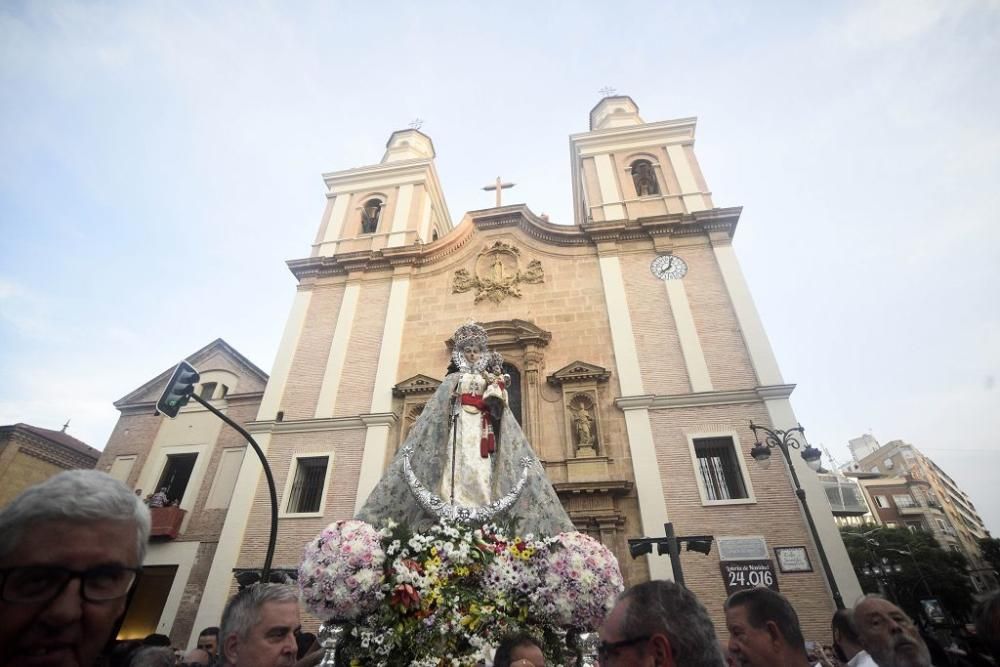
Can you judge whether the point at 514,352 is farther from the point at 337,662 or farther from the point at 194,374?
the point at 337,662

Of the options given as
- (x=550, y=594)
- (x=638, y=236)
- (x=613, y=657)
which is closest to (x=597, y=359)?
(x=638, y=236)

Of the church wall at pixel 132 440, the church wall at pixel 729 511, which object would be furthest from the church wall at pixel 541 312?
the church wall at pixel 132 440

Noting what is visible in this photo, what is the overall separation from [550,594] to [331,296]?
14.9 meters

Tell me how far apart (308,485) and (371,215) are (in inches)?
449

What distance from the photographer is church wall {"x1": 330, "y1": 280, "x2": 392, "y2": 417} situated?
13648mm

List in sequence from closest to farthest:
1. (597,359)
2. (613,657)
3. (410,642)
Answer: (613,657), (410,642), (597,359)

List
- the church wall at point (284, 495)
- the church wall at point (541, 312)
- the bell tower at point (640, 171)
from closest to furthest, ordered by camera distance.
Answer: the church wall at point (284, 495), the church wall at point (541, 312), the bell tower at point (640, 171)

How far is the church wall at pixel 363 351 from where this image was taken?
44.8 ft

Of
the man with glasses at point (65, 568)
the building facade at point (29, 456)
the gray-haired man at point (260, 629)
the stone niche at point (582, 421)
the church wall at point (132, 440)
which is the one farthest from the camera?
the building facade at point (29, 456)

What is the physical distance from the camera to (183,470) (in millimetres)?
14203

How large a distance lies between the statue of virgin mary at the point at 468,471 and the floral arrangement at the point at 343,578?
46 centimetres

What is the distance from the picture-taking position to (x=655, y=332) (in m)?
13.3

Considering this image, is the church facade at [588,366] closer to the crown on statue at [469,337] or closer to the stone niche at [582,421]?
the stone niche at [582,421]

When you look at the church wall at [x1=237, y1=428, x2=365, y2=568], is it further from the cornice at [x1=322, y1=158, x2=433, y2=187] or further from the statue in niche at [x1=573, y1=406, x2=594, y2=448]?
the cornice at [x1=322, y1=158, x2=433, y2=187]
